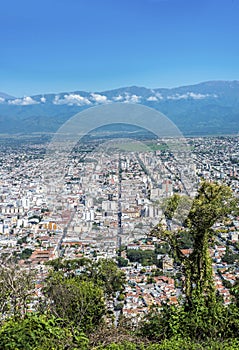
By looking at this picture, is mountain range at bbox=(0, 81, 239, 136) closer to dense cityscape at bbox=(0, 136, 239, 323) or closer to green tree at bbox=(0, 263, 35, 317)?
dense cityscape at bbox=(0, 136, 239, 323)

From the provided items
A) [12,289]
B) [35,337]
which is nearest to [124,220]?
[12,289]

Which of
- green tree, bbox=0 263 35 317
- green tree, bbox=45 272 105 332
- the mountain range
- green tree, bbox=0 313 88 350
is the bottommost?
green tree, bbox=45 272 105 332

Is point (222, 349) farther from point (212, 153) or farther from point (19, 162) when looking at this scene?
point (212, 153)

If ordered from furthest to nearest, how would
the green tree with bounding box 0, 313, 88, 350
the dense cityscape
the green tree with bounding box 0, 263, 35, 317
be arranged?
the dense cityscape, the green tree with bounding box 0, 263, 35, 317, the green tree with bounding box 0, 313, 88, 350

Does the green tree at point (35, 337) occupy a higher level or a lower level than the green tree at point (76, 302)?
higher

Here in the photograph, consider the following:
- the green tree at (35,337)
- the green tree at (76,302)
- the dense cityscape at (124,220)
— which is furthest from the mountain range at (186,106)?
the green tree at (35,337)

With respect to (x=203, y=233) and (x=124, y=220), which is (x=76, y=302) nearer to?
(x=124, y=220)

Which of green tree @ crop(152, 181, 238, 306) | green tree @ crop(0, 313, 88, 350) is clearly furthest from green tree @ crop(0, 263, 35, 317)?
green tree @ crop(152, 181, 238, 306)

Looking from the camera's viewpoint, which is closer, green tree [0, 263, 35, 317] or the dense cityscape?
green tree [0, 263, 35, 317]

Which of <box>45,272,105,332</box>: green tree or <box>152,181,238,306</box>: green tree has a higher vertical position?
<box>152,181,238,306</box>: green tree

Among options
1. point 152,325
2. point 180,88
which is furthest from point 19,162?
point 180,88

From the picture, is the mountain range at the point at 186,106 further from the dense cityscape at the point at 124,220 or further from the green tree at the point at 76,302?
the green tree at the point at 76,302
